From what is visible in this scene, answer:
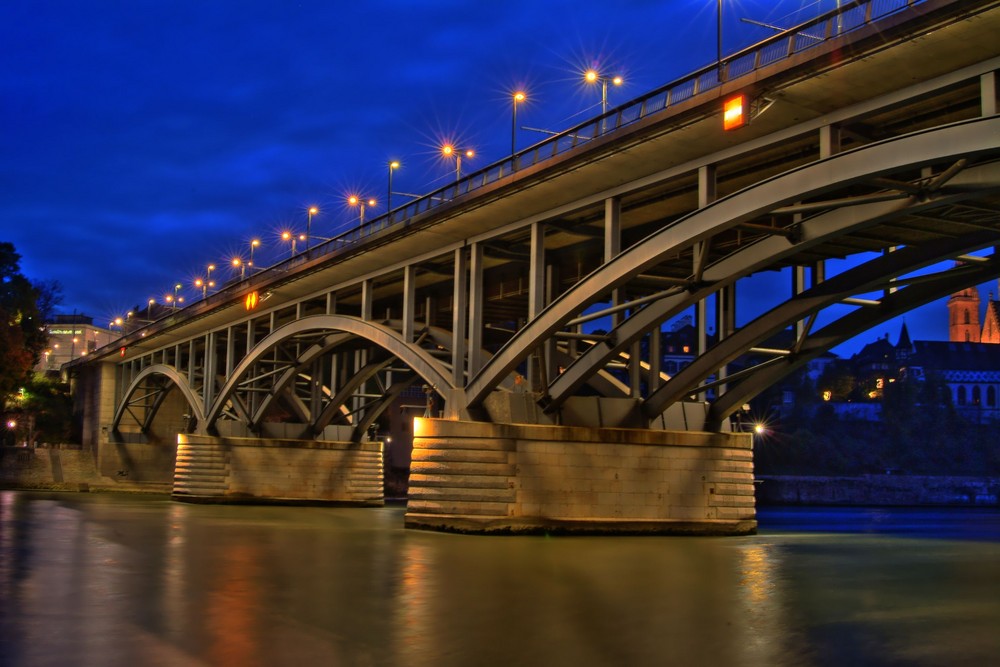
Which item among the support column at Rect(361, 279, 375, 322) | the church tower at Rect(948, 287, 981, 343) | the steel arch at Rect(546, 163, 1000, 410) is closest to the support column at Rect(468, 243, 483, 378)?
the steel arch at Rect(546, 163, 1000, 410)

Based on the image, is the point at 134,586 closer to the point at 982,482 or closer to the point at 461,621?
the point at 461,621

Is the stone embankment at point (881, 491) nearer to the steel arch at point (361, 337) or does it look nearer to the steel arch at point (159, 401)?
the steel arch at point (159, 401)

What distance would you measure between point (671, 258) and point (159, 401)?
187 ft

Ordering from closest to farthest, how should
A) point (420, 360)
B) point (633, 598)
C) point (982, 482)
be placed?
1. point (633, 598)
2. point (420, 360)
3. point (982, 482)

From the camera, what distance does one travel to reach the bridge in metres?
19.6

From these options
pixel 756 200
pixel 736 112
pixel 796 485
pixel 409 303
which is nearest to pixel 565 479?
pixel 409 303

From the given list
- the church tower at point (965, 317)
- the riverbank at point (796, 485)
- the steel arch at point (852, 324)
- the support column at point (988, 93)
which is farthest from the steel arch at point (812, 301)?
the church tower at point (965, 317)

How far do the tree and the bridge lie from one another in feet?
88.4

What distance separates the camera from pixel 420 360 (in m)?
35.6

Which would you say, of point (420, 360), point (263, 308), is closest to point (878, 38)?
point (420, 360)

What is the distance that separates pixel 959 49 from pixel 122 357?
74068 millimetres

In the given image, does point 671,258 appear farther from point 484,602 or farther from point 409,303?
point 484,602

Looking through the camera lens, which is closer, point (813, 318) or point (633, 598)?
point (633, 598)

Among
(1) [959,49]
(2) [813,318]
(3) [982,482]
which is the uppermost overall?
(1) [959,49]
